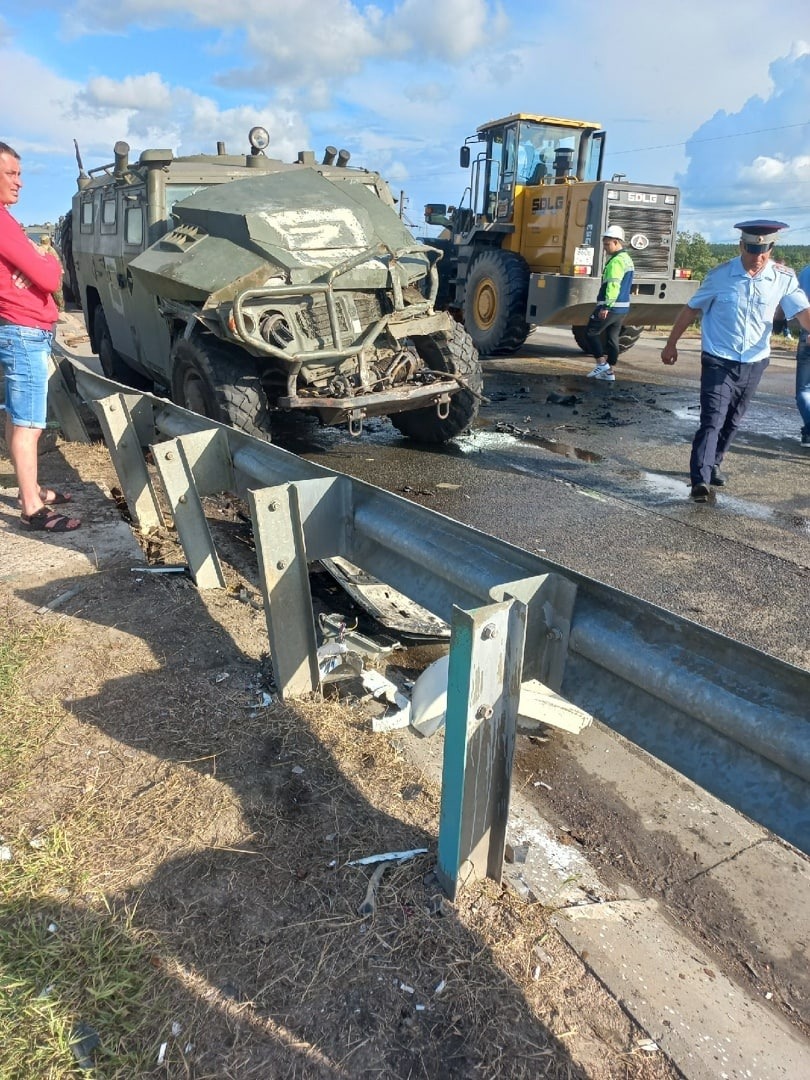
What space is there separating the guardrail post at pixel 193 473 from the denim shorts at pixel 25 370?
148cm

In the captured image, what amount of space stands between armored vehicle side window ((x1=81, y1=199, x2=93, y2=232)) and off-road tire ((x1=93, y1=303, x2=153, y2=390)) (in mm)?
892

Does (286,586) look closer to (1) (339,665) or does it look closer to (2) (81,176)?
(1) (339,665)

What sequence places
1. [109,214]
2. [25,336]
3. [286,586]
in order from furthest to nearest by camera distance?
[109,214], [25,336], [286,586]

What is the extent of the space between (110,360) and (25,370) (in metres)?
4.98

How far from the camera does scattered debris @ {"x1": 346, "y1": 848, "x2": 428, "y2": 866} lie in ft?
6.71

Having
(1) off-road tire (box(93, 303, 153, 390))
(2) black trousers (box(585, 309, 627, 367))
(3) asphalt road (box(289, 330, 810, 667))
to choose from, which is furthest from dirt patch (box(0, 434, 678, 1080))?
(2) black trousers (box(585, 309, 627, 367))

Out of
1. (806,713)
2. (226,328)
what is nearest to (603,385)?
(226,328)

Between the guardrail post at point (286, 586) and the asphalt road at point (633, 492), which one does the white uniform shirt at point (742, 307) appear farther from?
the guardrail post at point (286, 586)

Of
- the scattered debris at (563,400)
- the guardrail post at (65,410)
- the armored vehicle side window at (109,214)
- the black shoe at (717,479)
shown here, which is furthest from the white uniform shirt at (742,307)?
the armored vehicle side window at (109,214)

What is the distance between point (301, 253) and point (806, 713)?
17.5 ft

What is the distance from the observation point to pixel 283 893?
6.39 feet

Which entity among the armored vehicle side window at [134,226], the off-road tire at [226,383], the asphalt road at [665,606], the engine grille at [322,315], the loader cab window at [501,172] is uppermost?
the loader cab window at [501,172]

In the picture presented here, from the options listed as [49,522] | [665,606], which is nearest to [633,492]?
[665,606]

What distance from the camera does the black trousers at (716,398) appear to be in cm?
557
